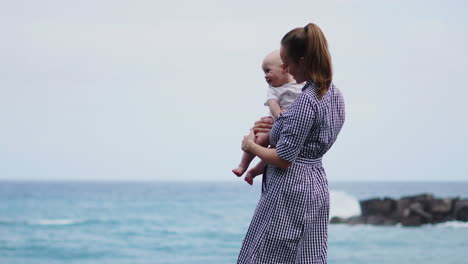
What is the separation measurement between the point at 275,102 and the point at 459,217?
22.9 meters

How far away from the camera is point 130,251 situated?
1995 cm

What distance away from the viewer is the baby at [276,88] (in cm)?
313

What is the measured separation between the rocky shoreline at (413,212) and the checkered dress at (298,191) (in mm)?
21894

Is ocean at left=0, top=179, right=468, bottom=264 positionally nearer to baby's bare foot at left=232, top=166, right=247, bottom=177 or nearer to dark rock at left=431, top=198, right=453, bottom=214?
dark rock at left=431, top=198, right=453, bottom=214

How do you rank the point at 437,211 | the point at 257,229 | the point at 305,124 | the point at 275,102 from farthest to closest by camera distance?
the point at 437,211
the point at 275,102
the point at 257,229
the point at 305,124

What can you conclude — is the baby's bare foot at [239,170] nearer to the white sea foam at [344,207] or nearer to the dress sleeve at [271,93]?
the dress sleeve at [271,93]

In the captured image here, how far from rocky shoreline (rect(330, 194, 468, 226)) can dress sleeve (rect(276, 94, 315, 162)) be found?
2210 centimetres

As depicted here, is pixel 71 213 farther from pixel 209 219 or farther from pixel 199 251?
pixel 199 251

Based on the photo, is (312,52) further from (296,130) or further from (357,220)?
(357,220)

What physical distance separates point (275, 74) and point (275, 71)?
1 centimetres

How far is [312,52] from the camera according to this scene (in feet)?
9.04

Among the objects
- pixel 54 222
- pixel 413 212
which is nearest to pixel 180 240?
pixel 413 212

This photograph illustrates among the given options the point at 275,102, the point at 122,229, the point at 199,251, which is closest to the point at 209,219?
the point at 122,229

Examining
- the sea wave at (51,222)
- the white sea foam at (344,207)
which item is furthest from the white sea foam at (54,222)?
the white sea foam at (344,207)
